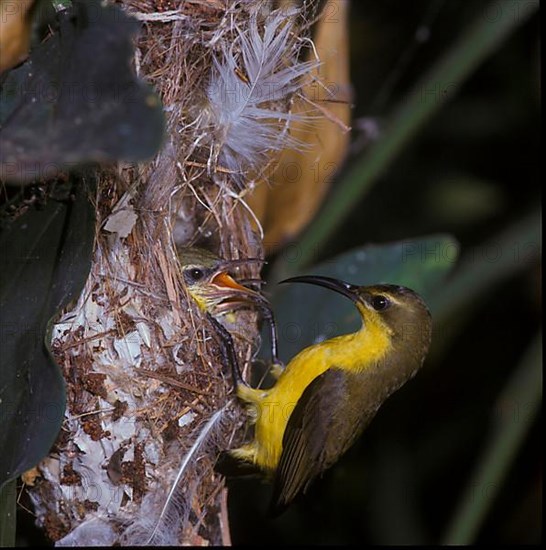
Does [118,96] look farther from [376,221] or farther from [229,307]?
[376,221]

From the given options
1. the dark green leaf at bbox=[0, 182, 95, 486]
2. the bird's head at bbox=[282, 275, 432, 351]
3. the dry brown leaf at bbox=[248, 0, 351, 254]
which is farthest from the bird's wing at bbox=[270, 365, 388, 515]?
the dark green leaf at bbox=[0, 182, 95, 486]

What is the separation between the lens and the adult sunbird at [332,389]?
294cm

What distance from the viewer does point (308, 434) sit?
2963 mm

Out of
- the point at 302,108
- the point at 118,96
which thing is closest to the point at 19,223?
the point at 118,96

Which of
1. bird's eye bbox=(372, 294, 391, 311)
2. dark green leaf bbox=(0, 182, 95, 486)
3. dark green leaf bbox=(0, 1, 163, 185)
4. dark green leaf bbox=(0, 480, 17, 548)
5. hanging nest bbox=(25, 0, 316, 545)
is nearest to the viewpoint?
dark green leaf bbox=(0, 1, 163, 185)

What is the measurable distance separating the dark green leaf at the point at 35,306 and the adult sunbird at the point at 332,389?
2.87ft

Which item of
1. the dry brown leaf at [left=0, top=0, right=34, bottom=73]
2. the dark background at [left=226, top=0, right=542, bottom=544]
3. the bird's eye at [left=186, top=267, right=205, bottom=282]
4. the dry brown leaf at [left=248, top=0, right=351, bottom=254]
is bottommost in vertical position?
the dark background at [left=226, top=0, right=542, bottom=544]

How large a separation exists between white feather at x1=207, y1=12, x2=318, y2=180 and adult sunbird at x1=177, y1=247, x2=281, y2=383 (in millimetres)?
412

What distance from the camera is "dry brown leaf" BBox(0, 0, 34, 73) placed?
6.40 feet

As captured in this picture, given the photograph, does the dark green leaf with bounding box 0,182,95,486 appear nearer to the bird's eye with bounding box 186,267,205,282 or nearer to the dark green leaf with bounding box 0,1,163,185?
the dark green leaf with bounding box 0,1,163,185

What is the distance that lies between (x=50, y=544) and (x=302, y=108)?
141 cm

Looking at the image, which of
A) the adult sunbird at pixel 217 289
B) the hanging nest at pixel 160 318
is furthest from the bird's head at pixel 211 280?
the hanging nest at pixel 160 318

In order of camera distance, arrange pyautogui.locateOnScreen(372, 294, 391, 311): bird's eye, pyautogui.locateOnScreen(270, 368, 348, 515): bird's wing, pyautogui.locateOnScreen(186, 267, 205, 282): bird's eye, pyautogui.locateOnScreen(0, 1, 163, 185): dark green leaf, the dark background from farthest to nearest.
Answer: the dark background, pyautogui.locateOnScreen(372, 294, 391, 311): bird's eye, pyautogui.locateOnScreen(186, 267, 205, 282): bird's eye, pyautogui.locateOnScreen(270, 368, 348, 515): bird's wing, pyautogui.locateOnScreen(0, 1, 163, 185): dark green leaf

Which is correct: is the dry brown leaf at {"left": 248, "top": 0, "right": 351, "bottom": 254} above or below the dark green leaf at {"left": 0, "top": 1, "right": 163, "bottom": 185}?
below
